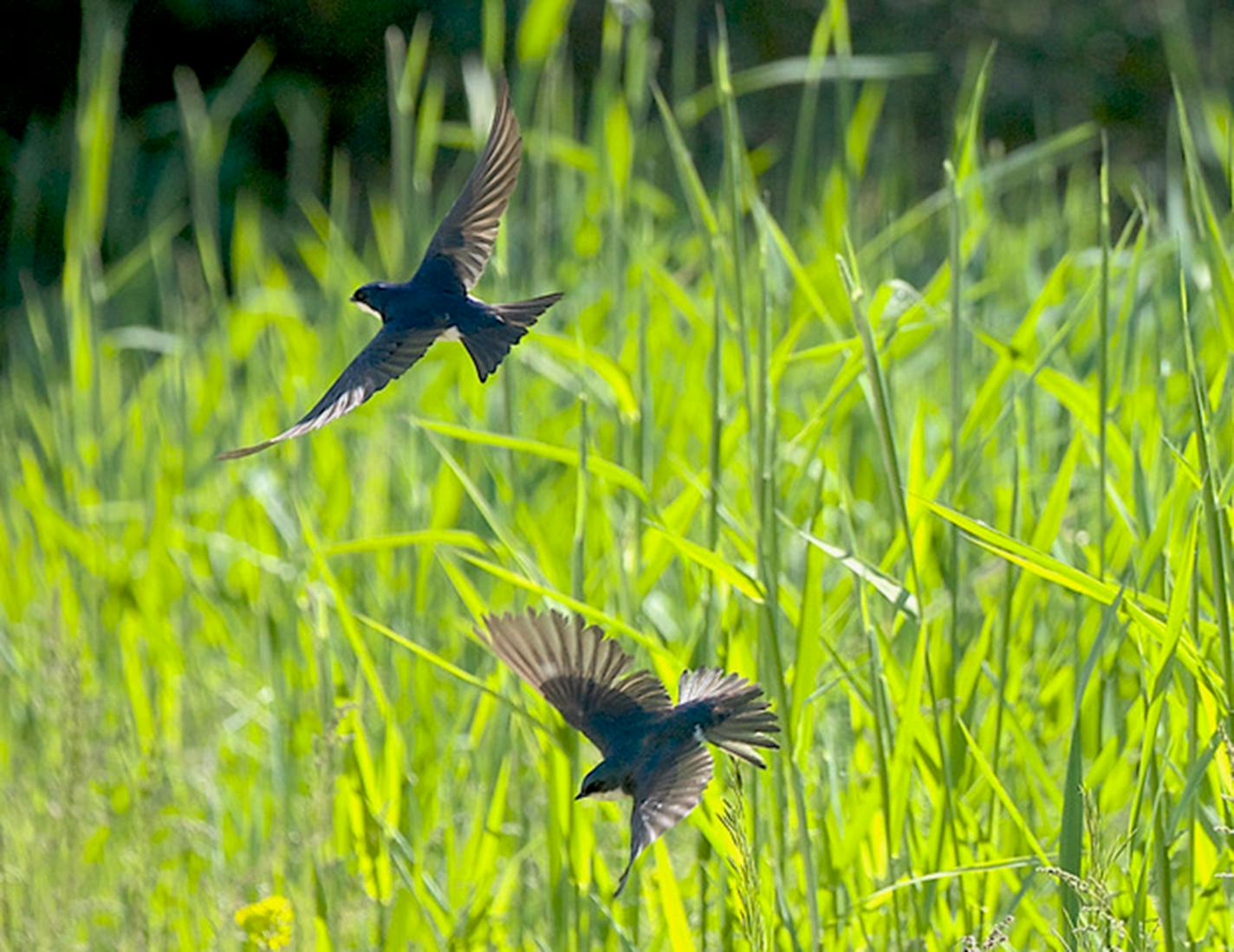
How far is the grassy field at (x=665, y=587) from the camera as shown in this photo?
88 cm

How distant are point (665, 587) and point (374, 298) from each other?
789 millimetres

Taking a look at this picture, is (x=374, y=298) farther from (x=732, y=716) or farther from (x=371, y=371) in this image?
(x=732, y=716)

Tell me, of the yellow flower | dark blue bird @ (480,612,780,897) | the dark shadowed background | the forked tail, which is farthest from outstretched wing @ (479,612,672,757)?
the dark shadowed background

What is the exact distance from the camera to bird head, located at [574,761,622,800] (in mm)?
650

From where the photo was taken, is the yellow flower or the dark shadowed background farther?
the dark shadowed background

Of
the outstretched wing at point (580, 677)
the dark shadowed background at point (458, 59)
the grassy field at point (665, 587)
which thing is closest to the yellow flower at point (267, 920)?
the grassy field at point (665, 587)

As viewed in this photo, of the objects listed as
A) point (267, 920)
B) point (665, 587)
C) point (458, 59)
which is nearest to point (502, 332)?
point (267, 920)

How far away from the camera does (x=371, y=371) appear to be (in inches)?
24.5

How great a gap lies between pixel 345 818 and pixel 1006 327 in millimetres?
1067

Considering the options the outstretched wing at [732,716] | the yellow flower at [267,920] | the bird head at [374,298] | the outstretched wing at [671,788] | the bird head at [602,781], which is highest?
the bird head at [374,298]

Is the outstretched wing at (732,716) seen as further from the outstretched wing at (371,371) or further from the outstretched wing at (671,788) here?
the outstretched wing at (371,371)

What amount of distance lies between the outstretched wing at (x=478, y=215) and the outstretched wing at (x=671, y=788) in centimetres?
20

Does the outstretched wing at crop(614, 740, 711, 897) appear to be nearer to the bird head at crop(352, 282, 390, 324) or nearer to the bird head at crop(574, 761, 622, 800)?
the bird head at crop(574, 761, 622, 800)

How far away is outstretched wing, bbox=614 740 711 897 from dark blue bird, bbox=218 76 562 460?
16 centimetres
